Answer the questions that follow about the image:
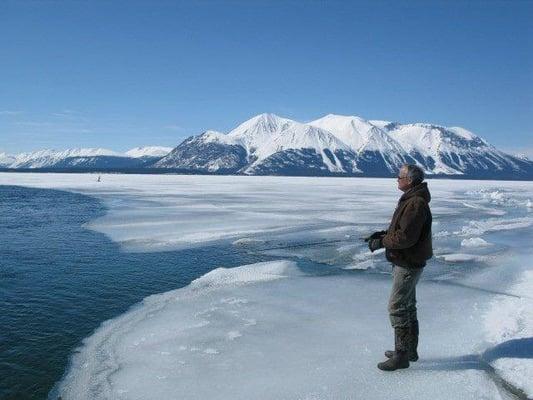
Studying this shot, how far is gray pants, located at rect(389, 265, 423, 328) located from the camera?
5203mm

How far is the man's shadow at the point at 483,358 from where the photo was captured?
541 centimetres

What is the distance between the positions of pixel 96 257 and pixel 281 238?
6.10 meters

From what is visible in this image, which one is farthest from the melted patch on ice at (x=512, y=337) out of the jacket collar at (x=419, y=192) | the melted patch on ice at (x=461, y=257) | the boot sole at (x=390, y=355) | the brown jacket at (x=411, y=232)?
the melted patch on ice at (x=461, y=257)

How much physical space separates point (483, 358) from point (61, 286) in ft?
25.2

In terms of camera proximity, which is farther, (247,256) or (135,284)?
(247,256)

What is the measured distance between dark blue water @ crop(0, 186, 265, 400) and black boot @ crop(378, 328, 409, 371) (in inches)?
151

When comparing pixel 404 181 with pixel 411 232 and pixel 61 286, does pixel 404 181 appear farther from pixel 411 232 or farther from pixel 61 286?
pixel 61 286

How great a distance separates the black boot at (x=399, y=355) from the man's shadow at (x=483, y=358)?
0.97 ft

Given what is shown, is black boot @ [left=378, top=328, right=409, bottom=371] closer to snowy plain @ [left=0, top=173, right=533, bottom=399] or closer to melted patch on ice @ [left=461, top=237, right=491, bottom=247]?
snowy plain @ [left=0, top=173, right=533, bottom=399]

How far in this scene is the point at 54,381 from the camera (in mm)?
5418

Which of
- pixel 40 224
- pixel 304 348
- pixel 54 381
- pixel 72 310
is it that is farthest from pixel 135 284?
pixel 40 224

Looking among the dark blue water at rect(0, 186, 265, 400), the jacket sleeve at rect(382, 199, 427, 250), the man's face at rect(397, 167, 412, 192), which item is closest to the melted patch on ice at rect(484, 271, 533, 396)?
the jacket sleeve at rect(382, 199, 427, 250)

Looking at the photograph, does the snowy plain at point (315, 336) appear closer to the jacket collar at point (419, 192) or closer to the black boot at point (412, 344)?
the black boot at point (412, 344)

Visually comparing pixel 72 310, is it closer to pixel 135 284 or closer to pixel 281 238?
pixel 135 284
